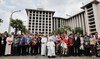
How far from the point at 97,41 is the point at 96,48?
2.07 ft

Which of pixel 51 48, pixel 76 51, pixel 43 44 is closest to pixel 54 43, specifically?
pixel 43 44

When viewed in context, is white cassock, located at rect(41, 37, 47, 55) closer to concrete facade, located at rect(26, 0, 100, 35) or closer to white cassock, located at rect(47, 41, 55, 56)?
white cassock, located at rect(47, 41, 55, 56)

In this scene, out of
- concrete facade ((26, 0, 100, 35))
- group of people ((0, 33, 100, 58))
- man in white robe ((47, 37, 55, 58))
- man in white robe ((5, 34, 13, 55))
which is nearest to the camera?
man in white robe ((47, 37, 55, 58))

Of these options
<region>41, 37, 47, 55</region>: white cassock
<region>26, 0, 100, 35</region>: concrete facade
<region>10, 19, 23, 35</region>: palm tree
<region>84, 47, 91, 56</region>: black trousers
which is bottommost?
<region>84, 47, 91, 56</region>: black trousers

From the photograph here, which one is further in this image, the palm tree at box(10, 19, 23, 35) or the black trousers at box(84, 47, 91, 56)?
the palm tree at box(10, 19, 23, 35)

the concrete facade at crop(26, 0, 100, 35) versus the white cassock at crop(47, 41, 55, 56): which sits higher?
the concrete facade at crop(26, 0, 100, 35)

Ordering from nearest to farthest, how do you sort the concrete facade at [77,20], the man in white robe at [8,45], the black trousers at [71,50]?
1. the man in white robe at [8,45]
2. the black trousers at [71,50]
3. the concrete facade at [77,20]

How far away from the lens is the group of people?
12812mm

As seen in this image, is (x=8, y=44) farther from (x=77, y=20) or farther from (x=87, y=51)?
(x=77, y=20)

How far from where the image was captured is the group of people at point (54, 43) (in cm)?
1281

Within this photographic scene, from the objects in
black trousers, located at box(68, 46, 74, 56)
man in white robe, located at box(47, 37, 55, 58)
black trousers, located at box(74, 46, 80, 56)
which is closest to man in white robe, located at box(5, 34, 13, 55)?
man in white robe, located at box(47, 37, 55, 58)

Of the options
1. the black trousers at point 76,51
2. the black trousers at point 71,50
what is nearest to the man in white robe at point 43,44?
the black trousers at point 71,50

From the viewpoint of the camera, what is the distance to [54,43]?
12930 millimetres

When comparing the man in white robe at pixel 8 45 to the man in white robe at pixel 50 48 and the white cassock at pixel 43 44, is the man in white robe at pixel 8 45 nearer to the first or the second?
the white cassock at pixel 43 44
